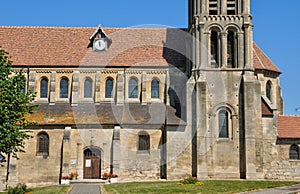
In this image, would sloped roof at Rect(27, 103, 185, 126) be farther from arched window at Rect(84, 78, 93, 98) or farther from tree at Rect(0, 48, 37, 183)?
tree at Rect(0, 48, 37, 183)

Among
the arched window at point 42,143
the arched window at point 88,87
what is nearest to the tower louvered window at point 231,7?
the arched window at point 88,87

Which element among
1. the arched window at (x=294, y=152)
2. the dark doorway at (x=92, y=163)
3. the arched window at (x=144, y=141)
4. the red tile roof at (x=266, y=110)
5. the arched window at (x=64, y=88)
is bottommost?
the dark doorway at (x=92, y=163)

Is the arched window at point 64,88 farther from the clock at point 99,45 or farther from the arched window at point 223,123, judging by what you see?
the arched window at point 223,123

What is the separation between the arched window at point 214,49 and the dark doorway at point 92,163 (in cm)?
1372

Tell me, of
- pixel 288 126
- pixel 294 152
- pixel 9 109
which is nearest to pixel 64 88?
pixel 9 109

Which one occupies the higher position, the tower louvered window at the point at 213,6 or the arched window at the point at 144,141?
the tower louvered window at the point at 213,6

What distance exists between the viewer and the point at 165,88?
4622 centimetres

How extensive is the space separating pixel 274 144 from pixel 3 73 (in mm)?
25265

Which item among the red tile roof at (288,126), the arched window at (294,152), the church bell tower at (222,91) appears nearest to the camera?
the church bell tower at (222,91)

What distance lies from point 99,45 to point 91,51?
3.46 ft

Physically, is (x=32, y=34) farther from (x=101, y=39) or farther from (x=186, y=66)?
(x=186, y=66)

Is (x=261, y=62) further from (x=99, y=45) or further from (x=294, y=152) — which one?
(x=99, y=45)

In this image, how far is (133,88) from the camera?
4647 centimetres

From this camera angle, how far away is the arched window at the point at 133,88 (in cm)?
4628
